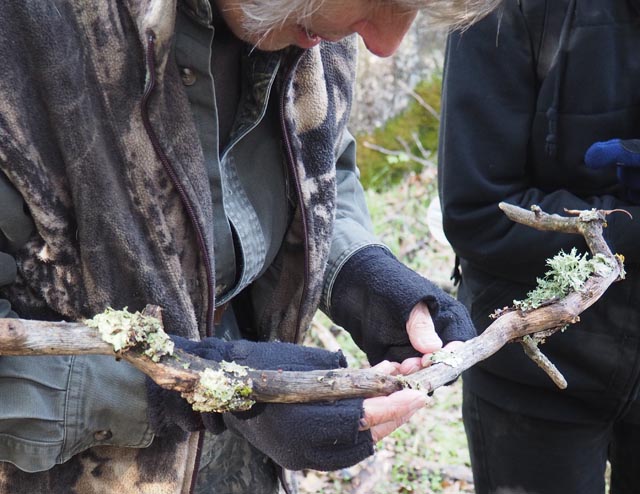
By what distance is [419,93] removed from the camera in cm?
663

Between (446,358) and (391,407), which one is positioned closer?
(391,407)

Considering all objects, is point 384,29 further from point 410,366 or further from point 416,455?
point 416,455

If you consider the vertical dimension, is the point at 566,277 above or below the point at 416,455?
above

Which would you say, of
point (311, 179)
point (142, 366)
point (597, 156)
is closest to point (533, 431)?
point (597, 156)

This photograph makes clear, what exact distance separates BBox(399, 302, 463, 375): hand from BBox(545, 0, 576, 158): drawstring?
0.65 metres

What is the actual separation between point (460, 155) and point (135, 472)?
1.19 metres

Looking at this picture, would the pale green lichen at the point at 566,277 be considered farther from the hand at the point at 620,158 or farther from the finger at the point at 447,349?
the hand at the point at 620,158

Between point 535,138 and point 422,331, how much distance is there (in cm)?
73

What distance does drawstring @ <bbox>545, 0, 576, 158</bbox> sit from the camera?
205 cm

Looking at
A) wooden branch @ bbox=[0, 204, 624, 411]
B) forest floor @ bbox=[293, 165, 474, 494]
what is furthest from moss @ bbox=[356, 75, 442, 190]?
wooden branch @ bbox=[0, 204, 624, 411]

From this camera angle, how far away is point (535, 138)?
2.16m

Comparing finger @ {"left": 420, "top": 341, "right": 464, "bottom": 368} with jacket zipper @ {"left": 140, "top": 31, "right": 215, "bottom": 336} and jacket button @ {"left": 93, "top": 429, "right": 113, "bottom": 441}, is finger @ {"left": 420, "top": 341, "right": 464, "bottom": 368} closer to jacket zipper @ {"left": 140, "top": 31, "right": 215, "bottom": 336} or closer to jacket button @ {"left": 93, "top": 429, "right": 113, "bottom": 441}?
jacket zipper @ {"left": 140, "top": 31, "right": 215, "bottom": 336}

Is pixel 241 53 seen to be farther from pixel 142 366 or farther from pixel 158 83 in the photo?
pixel 142 366

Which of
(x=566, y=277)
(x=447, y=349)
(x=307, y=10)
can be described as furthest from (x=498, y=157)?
(x=307, y=10)
